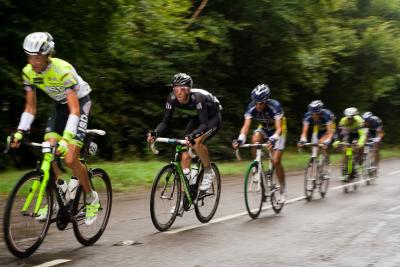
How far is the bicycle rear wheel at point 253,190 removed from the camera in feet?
31.1

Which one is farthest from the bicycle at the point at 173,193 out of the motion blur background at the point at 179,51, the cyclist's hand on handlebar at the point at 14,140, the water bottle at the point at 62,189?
the motion blur background at the point at 179,51

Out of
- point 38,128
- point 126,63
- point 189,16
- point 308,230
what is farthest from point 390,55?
point 308,230

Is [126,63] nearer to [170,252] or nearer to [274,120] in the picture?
[274,120]

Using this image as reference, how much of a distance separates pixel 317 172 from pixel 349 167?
2331mm

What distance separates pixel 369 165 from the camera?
52.4 ft

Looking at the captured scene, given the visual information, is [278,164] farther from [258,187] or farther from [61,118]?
[61,118]

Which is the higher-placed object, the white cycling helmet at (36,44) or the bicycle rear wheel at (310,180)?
the white cycling helmet at (36,44)

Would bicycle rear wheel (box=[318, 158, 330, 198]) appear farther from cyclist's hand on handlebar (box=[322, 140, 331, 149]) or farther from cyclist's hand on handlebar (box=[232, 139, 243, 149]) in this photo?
cyclist's hand on handlebar (box=[232, 139, 243, 149])

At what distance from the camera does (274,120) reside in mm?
10336

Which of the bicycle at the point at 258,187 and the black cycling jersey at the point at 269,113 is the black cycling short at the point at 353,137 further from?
the bicycle at the point at 258,187

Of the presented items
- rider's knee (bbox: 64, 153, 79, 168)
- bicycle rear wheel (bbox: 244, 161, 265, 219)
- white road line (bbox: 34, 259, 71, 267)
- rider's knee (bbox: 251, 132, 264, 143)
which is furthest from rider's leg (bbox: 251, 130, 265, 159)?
white road line (bbox: 34, 259, 71, 267)

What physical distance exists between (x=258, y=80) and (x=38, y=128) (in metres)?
11.4

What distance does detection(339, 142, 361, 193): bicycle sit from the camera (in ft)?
47.2

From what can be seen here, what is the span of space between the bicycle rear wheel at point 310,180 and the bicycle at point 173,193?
380 centimetres
